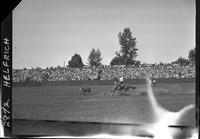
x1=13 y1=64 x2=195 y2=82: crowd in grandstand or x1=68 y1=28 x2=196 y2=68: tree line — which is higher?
x1=68 y1=28 x2=196 y2=68: tree line

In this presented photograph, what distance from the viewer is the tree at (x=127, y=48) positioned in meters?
6.32

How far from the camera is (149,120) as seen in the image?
511cm

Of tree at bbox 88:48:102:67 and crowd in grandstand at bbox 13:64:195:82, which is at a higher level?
tree at bbox 88:48:102:67

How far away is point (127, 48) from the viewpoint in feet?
21.4

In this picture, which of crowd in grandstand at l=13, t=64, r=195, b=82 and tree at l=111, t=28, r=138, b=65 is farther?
crowd in grandstand at l=13, t=64, r=195, b=82

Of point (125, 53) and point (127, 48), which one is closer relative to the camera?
point (127, 48)

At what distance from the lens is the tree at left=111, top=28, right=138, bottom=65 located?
6.32m

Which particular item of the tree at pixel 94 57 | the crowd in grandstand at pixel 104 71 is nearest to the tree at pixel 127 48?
the crowd in grandstand at pixel 104 71

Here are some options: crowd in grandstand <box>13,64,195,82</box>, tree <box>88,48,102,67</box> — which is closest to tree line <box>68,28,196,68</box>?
tree <box>88,48,102,67</box>

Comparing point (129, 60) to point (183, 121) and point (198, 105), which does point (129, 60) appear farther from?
point (198, 105)

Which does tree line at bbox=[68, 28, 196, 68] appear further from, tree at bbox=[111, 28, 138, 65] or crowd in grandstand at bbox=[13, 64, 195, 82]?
crowd in grandstand at bbox=[13, 64, 195, 82]

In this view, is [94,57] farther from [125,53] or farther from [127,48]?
[127,48]

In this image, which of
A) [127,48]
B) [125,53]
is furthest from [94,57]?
[127,48]

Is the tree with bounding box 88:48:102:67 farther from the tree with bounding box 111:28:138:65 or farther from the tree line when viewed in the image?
the tree with bounding box 111:28:138:65
